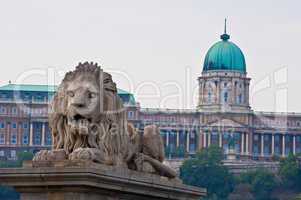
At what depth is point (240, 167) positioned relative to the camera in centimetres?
16838

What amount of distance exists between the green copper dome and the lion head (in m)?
166

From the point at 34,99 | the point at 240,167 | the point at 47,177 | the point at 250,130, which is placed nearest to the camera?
the point at 47,177

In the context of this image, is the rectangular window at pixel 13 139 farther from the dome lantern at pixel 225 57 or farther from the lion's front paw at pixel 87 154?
the lion's front paw at pixel 87 154

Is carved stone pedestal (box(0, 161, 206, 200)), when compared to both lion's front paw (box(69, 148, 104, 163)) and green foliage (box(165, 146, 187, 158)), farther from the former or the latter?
green foliage (box(165, 146, 187, 158))

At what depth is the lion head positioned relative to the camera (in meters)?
19.9

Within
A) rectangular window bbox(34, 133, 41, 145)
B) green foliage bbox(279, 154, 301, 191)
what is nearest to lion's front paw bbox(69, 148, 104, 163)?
green foliage bbox(279, 154, 301, 191)

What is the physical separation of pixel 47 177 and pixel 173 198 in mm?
2587

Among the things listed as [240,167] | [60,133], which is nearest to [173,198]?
[60,133]

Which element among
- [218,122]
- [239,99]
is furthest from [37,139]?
[239,99]

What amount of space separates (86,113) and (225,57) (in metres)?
168

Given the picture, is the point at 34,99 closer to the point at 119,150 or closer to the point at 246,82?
the point at 246,82

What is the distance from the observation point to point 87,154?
19.5 m

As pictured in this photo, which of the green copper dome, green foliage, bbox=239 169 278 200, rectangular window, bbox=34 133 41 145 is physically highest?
the green copper dome

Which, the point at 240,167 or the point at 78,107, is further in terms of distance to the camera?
the point at 240,167
